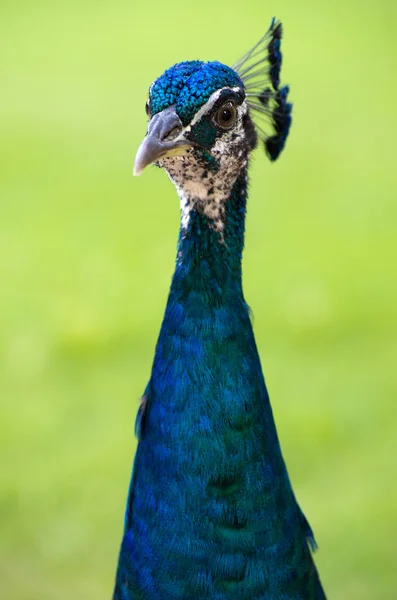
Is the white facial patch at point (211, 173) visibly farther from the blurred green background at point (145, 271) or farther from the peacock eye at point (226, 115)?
the blurred green background at point (145, 271)

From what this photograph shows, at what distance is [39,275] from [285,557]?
3.02m

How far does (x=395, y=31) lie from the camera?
6.54 m

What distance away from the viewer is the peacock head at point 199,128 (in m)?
1.68

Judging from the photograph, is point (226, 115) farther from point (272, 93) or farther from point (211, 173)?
point (272, 93)

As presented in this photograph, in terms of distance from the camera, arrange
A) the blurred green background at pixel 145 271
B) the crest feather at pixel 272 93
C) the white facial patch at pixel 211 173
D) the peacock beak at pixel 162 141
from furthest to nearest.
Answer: the blurred green background at pixel 145 271 → the crest feather at pixel 272 93 → the white facial patch at pixel 211 173 → the peacock beak at pixel 162 141

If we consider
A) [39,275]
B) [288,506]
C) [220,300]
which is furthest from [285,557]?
[39,275]

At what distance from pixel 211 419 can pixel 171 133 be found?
0.47 metres

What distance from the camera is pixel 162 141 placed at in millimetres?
1661

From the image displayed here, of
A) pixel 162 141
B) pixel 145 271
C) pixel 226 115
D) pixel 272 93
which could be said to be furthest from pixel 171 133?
pixel 145 271

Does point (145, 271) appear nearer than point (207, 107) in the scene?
No

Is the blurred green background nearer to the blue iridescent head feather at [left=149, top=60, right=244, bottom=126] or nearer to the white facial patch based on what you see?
the white facial patch

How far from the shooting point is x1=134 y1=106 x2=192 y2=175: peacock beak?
1635 mm

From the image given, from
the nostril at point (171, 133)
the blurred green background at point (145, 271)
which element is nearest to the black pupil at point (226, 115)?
the nostril at point (171, 133)

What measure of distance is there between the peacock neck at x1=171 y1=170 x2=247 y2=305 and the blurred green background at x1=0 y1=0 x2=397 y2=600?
1.50 m
